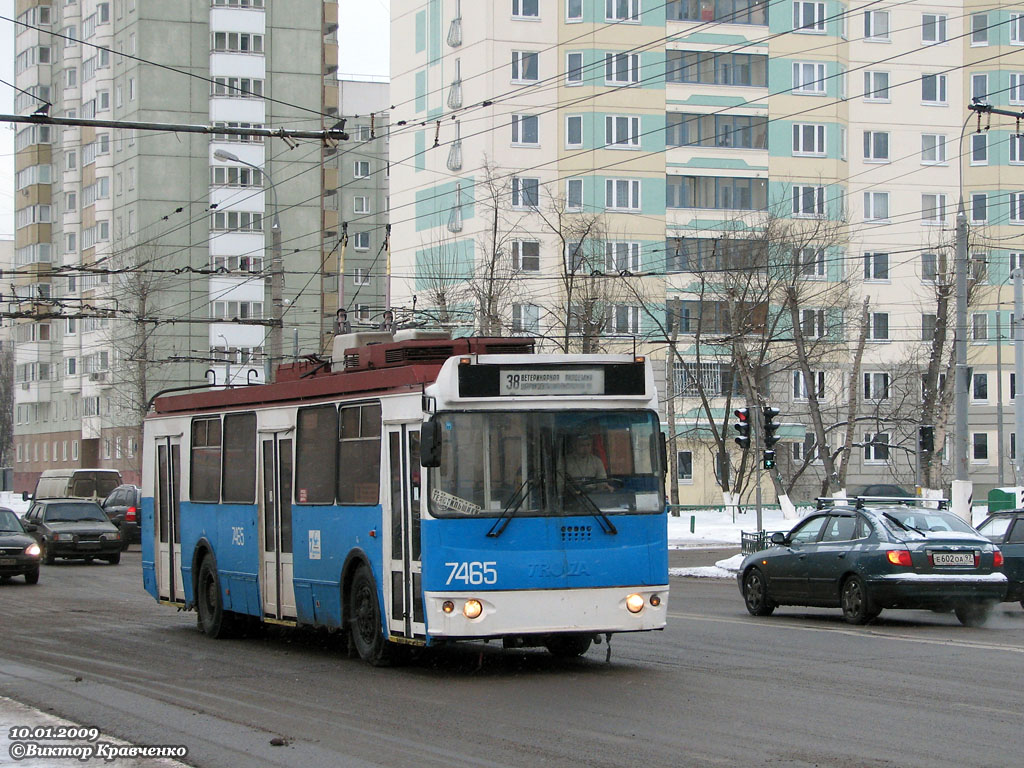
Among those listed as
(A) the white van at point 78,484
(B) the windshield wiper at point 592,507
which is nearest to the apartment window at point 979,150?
(A) the white van at point 78,484

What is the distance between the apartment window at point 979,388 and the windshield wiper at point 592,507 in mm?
63061

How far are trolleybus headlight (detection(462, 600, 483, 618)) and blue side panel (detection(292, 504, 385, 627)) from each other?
121 centimetres

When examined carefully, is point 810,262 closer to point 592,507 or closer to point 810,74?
point 810,74

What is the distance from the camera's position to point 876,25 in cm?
6981

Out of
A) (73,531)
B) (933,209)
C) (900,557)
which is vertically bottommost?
(73,531)

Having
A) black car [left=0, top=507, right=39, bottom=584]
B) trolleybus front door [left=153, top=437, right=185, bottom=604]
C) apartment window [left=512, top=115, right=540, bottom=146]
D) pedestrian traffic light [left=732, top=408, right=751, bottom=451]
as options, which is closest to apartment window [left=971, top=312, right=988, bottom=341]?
apartment window [left=512, top=115, right=540, bottom=146]

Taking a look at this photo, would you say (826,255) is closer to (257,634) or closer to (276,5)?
(276,5)

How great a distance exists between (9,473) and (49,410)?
25.4m

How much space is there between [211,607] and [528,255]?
4709 cm

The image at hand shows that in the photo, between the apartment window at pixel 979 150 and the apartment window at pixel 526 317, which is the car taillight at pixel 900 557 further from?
the apartment window at pixel 979 150

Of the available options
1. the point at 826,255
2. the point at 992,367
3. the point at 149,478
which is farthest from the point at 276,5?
the point at 149,478

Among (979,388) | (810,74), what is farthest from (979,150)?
(979,388)

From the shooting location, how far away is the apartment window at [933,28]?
230 feet

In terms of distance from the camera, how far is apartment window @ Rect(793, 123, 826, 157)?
222ft
